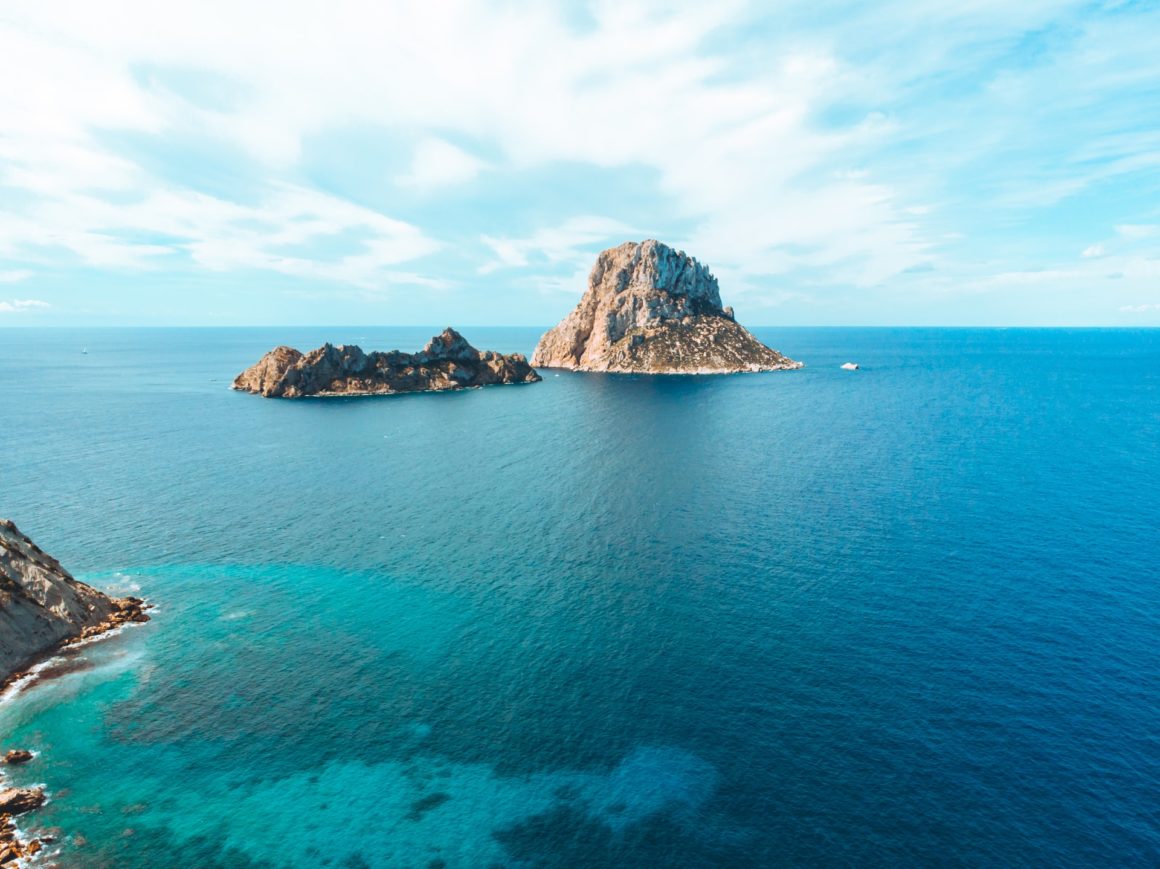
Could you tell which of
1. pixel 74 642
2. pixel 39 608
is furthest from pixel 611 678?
pixel 39 608

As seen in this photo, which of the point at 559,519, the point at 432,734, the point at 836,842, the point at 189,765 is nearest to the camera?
the point at 836,842

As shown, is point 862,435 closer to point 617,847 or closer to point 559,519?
point 559,519

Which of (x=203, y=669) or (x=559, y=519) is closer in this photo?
(x=203, y=669)

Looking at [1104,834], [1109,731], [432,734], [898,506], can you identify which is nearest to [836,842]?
[1104,834]

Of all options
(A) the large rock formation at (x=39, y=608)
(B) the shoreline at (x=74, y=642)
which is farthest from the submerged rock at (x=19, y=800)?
(A) the large rock formation at (x=39, y=608)

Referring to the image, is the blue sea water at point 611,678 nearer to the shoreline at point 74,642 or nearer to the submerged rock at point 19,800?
the shoreline at point 74,642
